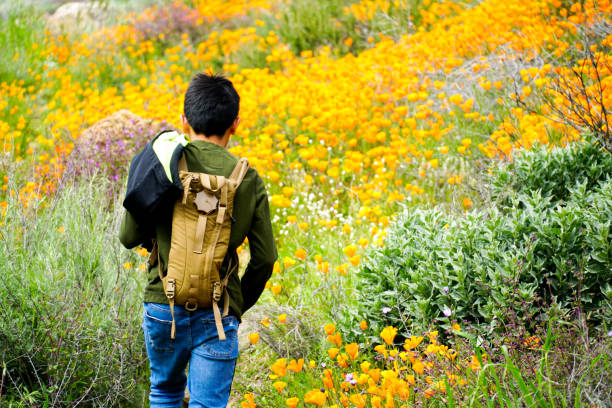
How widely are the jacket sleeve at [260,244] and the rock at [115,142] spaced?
3.63m

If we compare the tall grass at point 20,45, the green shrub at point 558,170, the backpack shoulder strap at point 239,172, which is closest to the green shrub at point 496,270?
the green shrub at point 558,170

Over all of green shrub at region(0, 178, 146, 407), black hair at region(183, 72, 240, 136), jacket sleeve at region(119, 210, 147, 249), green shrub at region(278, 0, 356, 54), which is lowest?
green shrub at region(0, 178, 146, 407)

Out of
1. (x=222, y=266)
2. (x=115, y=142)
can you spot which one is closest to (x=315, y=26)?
(x=115, y=142)

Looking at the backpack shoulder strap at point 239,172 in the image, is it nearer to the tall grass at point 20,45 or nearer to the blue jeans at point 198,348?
the blue jeans at point 198,348

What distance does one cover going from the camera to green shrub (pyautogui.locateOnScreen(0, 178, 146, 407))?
3.13 m

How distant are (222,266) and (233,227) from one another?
0.17 meters

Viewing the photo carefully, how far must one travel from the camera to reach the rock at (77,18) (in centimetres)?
1275

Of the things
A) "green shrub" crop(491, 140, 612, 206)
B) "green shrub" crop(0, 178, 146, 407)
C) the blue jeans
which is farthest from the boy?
"green shrub" crop(491, 140, 612, 206)

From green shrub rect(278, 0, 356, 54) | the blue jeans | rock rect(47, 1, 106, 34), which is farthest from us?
rock rect(47, 1, 106, 34)

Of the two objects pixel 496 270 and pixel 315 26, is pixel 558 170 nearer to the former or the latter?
pixel 496 270

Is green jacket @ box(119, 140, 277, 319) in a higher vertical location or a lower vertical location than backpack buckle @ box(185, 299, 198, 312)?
higher

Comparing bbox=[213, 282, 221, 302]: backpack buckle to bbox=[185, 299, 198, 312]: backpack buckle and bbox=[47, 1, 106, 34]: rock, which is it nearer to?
bbox=[185, 299, 198, 312]: backpack buckle

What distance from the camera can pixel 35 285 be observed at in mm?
3457

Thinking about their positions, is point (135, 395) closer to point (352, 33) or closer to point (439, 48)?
point (439, 48)
